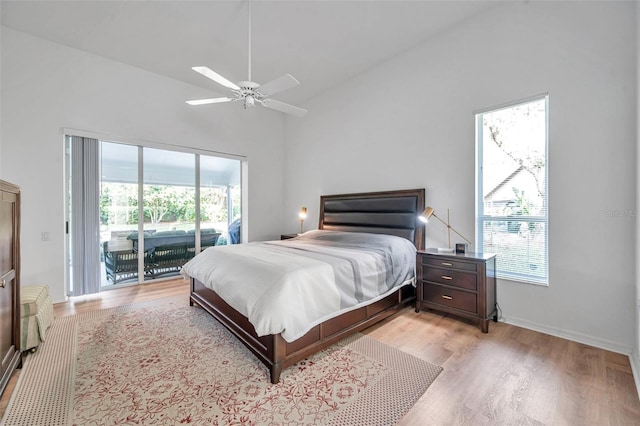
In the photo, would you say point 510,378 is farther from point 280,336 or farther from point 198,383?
point 198,383

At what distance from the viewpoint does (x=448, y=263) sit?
2.94 m

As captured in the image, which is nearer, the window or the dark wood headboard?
the window

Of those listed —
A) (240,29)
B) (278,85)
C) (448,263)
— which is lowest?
(448,263)

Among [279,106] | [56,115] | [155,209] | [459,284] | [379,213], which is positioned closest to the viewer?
Result: [459,284]

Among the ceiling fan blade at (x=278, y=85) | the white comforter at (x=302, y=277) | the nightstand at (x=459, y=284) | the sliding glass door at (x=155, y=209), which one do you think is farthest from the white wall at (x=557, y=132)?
the sliding glass door at (x=155, y=209)

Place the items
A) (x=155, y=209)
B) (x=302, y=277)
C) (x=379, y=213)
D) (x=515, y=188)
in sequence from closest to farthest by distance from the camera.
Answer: (x=302, y=277)
(x=515, y=188)
(x=379, y=213)
(x=155, y=209)

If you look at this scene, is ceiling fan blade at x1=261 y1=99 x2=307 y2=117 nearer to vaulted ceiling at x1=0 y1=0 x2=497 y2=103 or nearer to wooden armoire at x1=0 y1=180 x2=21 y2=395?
vaulted ceiling at x1=0 y1=0 x2=497 y2=103

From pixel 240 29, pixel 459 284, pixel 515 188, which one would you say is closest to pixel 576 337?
pixel 459 284

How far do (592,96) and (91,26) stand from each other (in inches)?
218

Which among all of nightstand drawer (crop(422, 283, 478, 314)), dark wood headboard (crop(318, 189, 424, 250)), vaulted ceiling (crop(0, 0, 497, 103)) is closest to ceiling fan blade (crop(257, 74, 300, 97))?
vaulted ceiling (crop(0, 0, 497, 103))

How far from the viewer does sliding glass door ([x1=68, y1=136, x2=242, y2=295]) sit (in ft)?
13.7

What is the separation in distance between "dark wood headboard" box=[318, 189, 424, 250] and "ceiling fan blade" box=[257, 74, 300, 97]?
2161 mm

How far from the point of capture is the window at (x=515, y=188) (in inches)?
110

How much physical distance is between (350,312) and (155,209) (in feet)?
12.7
